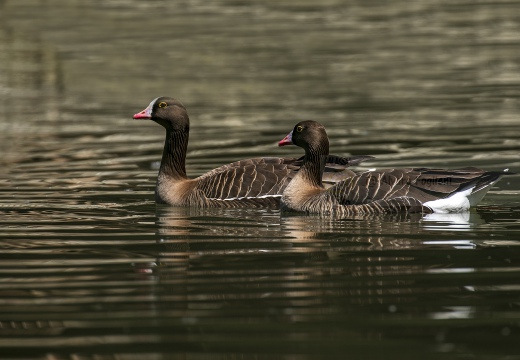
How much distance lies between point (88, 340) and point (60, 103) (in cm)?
2090

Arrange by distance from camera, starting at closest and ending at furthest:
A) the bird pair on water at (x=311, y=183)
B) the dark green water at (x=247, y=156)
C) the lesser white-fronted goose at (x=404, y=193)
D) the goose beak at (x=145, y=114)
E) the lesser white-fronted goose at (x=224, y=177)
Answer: the dark green water at (x=247, y=156) < the lesser white-fronted goose at (x=404, y=193) < the bird pair on water at (x=311, y=183) < the lesser white-fronted goose at (x=224, y=177) < the goose beak at (x=145, y=114)

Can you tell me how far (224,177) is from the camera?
641 inches

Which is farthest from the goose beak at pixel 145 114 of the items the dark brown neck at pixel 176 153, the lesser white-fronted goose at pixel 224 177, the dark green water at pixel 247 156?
the dark green water at pixel 247 156

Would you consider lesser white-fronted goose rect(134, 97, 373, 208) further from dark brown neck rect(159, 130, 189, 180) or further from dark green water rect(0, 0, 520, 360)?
dark green water rect(0, 0, 520, 360)

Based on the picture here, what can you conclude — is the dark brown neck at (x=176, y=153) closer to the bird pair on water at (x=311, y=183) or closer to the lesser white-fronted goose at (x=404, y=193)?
the bird pair on water at (x=311, y=183)

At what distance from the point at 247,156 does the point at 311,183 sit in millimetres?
4803

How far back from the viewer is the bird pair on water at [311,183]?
14.6 meters

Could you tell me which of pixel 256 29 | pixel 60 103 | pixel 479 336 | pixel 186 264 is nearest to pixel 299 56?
pixel 256 29

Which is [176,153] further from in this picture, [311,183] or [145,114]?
[311,183]

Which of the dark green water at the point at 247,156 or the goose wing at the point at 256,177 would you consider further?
the goose wing at the point at 256,177

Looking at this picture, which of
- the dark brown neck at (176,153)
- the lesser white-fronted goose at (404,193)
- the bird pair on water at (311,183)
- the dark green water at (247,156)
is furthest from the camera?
the dark brown neck at (176,153)

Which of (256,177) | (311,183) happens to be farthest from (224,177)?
(311,183)

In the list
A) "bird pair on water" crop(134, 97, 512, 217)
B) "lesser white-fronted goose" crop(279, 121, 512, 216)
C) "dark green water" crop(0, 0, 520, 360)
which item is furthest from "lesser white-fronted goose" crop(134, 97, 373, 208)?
"lesser white-fronted goose" crop(279, 121, 512, 216)

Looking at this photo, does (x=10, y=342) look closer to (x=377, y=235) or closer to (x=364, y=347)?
(x=364, y=347)
